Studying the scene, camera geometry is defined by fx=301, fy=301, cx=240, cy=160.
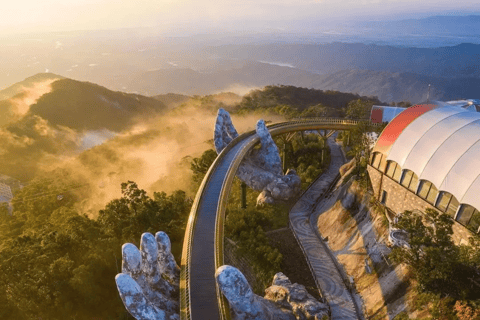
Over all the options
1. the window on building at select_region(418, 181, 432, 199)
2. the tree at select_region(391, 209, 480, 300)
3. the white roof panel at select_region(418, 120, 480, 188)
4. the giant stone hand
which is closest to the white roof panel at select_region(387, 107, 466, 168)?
the white roof panel at select_region(418, 120, 480, 188)

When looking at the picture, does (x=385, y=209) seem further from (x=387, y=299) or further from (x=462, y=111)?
(x=462, y=111)

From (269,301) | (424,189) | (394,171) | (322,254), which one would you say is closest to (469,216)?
(424,189)

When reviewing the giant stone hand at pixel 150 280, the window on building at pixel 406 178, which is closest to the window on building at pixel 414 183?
the window on building at pixel 406 178

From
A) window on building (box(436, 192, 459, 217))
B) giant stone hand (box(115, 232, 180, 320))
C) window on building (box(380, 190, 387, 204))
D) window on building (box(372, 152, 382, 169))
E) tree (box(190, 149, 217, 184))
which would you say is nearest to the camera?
giant stone hand (box(115, 232, 180, 320))

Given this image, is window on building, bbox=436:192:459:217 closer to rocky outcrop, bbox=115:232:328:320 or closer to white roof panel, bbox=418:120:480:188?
white roof panel, bbox=418:120:480:188

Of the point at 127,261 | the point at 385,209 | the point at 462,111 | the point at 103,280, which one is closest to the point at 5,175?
the point at 103,280

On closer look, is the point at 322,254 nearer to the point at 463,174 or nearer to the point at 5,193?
the point at 463,174
